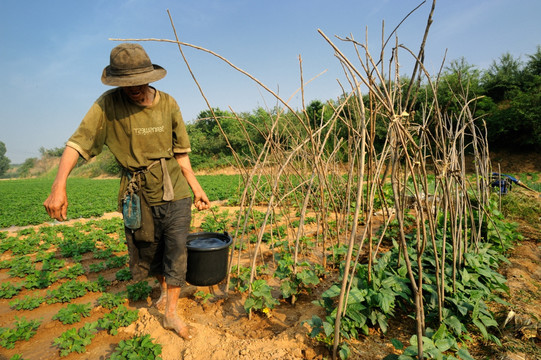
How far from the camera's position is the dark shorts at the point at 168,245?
2232 millimetres

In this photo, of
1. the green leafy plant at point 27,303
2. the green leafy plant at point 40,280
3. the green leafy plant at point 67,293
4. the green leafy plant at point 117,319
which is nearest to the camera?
the green leafy plant at point 117,319

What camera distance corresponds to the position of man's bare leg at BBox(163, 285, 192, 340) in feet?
6.72

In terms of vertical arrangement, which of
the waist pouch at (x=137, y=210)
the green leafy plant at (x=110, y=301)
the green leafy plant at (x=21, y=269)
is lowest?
the green leafy plant at (x=21, y=269)

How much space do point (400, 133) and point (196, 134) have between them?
3188 centimetres

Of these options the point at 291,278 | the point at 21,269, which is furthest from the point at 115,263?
the point at 291,278

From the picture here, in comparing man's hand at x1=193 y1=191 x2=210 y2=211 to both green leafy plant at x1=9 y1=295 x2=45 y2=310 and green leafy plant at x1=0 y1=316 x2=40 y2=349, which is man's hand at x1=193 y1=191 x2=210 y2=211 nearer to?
green leafy plant at x1=0 y1=316 x2=40 y2=349

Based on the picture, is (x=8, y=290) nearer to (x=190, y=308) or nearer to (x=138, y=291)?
(x=138, y=291)

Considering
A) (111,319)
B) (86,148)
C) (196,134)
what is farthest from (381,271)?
(196,134)

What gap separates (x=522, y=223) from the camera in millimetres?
4473

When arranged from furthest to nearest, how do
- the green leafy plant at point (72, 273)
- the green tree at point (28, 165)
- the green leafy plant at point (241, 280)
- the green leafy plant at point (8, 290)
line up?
the green tree at point (28, 165) → the green leafy plant at point (72, 273) → the green leafy plant at point (8, 290) → the green leafy plant at point (241, 280)

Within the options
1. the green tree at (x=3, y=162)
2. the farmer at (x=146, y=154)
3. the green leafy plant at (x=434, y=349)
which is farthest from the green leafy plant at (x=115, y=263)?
the green tree at (x=3, y=162)

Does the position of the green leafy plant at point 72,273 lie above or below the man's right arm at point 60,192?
below

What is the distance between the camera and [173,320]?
2.12m

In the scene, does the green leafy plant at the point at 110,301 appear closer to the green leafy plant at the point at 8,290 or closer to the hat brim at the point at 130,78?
the green leafy plant at the point at 8,290
